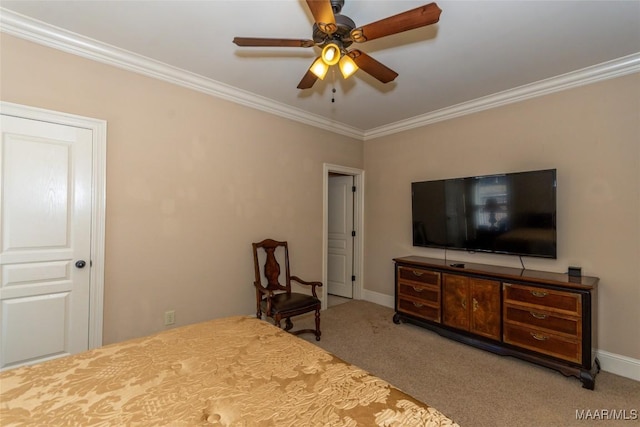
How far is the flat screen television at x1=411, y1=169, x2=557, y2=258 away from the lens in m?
2.87

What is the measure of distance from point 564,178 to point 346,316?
2.95m

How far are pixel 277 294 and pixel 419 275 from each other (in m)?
1.70

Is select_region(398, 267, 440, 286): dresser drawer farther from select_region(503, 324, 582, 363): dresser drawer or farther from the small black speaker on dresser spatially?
the small black speaker on dresser

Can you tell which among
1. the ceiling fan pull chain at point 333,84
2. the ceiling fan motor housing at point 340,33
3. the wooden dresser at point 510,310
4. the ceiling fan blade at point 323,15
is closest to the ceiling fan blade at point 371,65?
the ceiling fan motor housing at point 340,33

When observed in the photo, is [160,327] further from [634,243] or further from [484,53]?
[634,243]

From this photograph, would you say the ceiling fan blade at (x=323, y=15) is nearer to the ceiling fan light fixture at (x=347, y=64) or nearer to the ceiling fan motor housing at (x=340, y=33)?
the ceiling fan motor housing at (x=340, y=33)

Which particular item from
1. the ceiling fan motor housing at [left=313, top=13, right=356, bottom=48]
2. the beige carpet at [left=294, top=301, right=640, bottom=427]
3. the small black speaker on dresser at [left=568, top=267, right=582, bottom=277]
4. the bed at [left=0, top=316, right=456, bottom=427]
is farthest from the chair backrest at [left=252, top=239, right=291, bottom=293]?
the small black speaker on dresser at [left=568, top=267, right=582, bottom=277]

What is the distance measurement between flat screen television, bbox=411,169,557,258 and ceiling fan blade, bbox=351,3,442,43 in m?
2.24

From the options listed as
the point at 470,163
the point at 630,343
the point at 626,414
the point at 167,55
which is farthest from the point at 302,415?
the point at 470,163

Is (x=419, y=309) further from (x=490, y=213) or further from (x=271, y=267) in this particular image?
(x=271, y=267)

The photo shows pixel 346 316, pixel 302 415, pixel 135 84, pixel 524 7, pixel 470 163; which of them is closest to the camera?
pixel 302 415

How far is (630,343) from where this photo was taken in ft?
8.34

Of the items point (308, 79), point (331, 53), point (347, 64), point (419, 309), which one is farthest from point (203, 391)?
point (419, 309)

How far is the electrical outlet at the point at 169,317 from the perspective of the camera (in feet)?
9.28
